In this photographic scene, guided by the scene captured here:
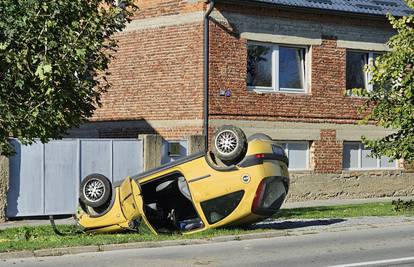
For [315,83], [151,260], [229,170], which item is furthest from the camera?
[315,83]

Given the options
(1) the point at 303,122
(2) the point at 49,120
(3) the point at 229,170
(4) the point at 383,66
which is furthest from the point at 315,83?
(2) the point at 49,120

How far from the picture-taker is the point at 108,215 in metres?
13.6

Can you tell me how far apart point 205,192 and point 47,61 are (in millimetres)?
3722

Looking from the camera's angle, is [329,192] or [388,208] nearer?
[388,208]

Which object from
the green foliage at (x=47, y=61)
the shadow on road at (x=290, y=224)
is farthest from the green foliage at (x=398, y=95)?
the green foliage at (x=47, y=61)

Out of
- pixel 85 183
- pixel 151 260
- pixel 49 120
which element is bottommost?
pixel 151 260

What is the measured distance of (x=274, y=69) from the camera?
74.5 feet

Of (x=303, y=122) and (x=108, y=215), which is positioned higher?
(x=303, y=122)

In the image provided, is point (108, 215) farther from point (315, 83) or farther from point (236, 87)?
point (315, 83)

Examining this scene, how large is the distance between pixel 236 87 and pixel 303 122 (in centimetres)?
277

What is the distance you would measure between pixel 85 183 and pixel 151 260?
10.1 feet

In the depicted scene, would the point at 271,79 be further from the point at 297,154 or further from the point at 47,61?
the point at 47,61

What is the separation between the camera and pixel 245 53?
2203 centimetres

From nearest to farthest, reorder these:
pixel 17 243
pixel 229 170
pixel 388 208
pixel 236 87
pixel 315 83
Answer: pixel 17 243 → pixel 229 170 → pixel 388 208 → pixel 236 87 → pixel 315 83
